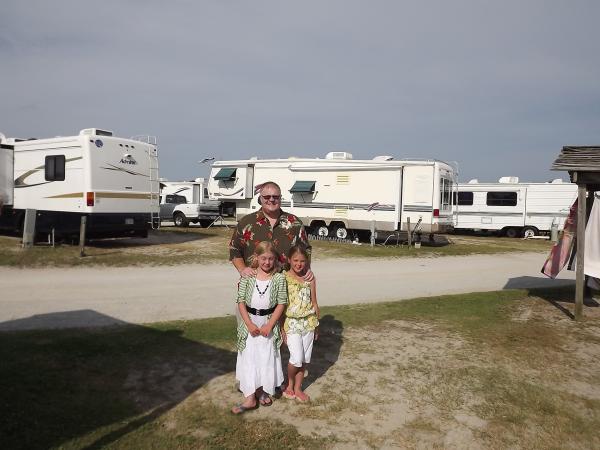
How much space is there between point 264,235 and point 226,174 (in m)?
16.1

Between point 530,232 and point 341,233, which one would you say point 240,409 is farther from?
point 530,232

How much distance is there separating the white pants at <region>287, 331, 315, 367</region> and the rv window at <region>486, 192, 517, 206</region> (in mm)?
20629

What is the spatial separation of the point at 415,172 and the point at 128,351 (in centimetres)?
1342

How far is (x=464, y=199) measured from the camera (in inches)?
918

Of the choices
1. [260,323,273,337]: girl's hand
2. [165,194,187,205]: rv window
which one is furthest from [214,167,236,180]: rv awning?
[260,323,273,337]: girl's hand

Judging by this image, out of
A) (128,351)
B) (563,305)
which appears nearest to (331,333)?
(128,351)

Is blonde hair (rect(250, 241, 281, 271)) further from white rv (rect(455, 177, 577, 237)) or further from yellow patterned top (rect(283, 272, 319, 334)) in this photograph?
white rv (rect(455, 177, 577, 237))

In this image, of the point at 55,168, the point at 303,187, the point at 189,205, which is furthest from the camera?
the point at 189,205

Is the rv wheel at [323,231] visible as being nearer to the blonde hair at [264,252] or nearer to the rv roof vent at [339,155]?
the rv roof vent at [339,155]

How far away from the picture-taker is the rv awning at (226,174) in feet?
65.0

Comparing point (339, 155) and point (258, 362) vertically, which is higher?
point (339, 155)

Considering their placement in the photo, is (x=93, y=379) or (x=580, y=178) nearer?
(x=93, y=379)

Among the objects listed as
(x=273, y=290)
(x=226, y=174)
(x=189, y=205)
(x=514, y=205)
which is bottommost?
(x=273, y=290)

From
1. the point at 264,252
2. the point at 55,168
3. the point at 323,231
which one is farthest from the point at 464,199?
the point at 264,252
